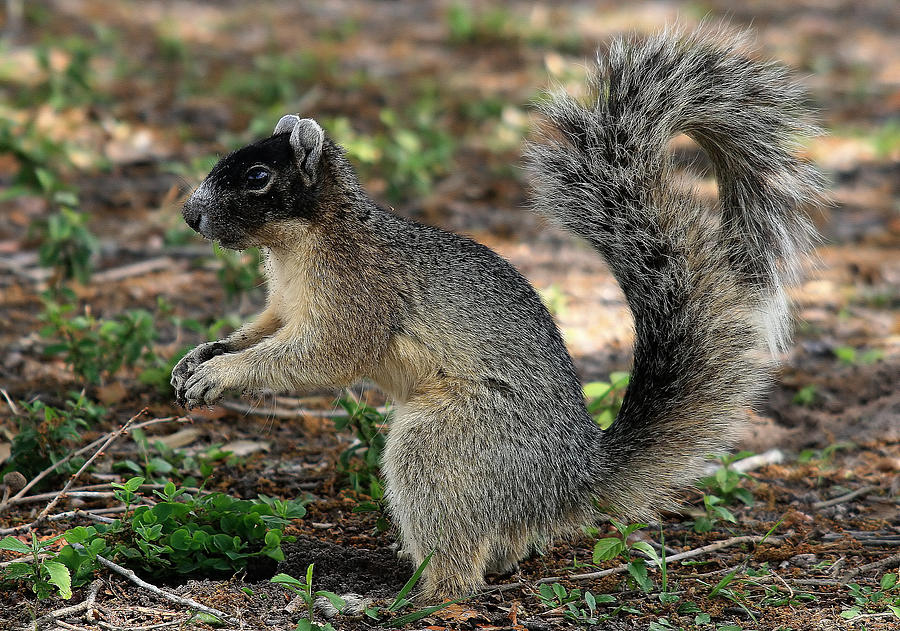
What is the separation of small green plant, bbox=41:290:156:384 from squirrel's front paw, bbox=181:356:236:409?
35.3 inches

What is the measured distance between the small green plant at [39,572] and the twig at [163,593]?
14 cm

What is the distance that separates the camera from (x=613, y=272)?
3662 millimetres

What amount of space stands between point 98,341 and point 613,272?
2322 millimetres

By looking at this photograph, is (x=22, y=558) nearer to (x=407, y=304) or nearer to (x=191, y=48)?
(x=407, y=304)

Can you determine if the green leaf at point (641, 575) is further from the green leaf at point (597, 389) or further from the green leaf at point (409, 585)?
the green leaf at point (597, 389)

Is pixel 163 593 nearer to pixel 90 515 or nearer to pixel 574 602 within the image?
pixel 90 515

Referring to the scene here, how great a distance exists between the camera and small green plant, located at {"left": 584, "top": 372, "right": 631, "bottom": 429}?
4.41 meters

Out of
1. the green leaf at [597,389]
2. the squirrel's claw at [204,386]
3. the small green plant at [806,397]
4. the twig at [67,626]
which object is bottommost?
the twig at [67,626]

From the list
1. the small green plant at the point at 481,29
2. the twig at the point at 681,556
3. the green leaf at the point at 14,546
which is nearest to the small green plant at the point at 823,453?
the twig at the point at 681,556

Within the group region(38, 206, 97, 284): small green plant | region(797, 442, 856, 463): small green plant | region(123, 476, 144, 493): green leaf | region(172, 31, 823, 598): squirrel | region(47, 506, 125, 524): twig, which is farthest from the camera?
region(38, 206, 97, 284): small green plant

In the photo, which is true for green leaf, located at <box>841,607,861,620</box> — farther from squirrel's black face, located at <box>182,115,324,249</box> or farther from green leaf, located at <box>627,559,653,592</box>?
squirrel's black face, located at <box>182,115,324,249</box>

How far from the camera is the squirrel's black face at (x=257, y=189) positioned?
3609 mm

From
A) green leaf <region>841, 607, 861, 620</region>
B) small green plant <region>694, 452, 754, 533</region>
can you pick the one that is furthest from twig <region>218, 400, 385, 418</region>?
green leaf <region>841, 607, 861, 620</region>

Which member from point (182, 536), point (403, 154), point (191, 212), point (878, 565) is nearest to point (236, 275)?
point (191, 212)
